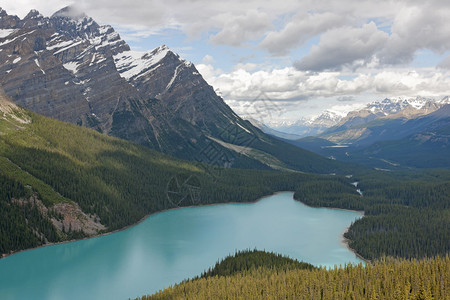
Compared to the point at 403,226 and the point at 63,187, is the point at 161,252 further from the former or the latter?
the point at 403,226

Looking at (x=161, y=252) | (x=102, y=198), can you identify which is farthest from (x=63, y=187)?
(x=161, y=252)

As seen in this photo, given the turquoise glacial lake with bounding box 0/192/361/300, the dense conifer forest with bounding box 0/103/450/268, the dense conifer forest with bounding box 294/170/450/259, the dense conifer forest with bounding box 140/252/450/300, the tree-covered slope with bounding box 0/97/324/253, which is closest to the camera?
the dense conifer forest with bounding box 140/252/450/300

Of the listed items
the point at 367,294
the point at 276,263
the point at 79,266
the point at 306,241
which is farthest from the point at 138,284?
the point at 306,241

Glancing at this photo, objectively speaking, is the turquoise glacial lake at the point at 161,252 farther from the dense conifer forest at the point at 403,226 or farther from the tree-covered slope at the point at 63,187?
the dense conifer forest at the point at 403,226

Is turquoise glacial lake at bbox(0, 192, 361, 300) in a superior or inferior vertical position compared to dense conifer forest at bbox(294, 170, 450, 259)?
inferior

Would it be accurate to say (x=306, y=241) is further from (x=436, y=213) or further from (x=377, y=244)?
(x=436, y=213)

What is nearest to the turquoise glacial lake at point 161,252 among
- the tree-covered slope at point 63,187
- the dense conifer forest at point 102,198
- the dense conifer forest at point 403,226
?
the dense conifer forest at point 102,198

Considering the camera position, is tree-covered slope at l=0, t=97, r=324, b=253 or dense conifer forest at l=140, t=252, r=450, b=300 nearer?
dense conifer forest at l=140, t=252, r=450, b=300

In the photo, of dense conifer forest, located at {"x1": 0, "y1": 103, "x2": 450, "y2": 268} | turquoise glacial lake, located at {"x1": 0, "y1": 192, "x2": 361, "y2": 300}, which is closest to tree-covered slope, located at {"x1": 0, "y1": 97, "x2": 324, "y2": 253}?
dense conifer forest, located at {"x1": 0, "y1": 103, "x2": 450, "y2": 268}

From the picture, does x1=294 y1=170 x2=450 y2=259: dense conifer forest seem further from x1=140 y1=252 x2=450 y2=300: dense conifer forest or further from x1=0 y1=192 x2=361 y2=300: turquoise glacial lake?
x1=140 y1=252 x2=450 y2=300: dense conifer forest
